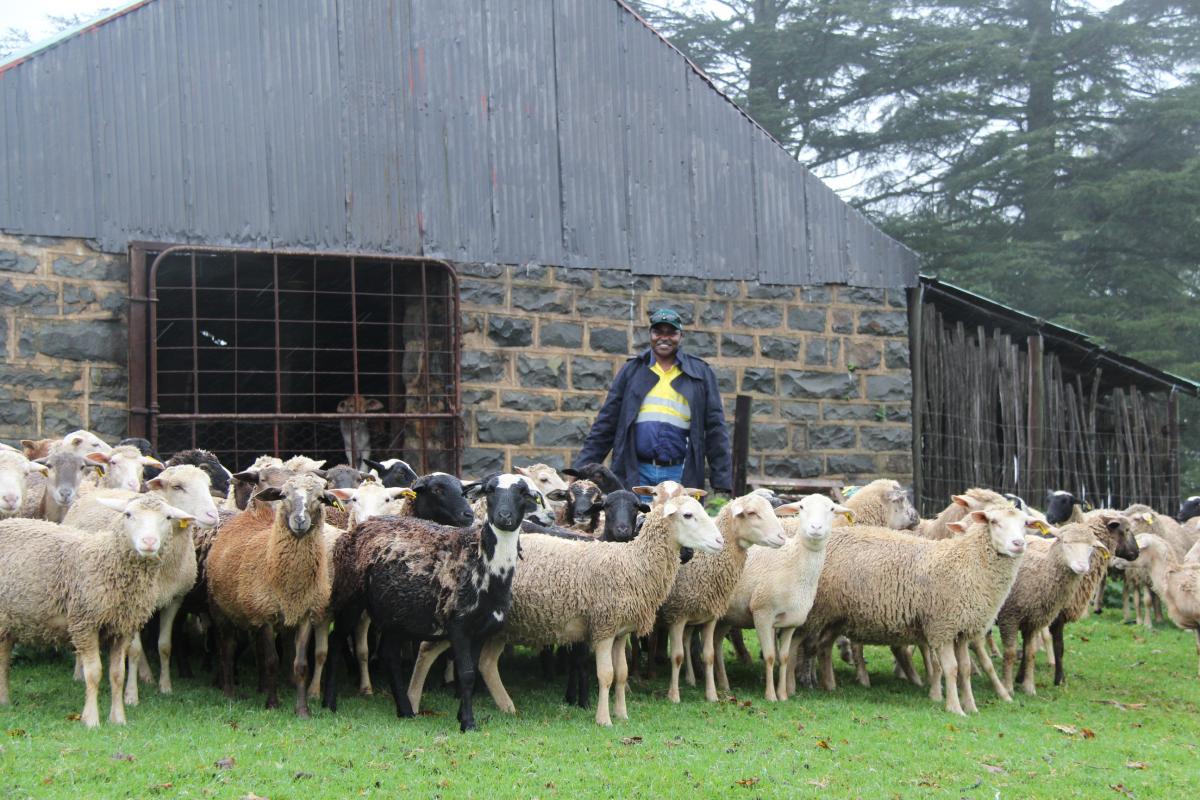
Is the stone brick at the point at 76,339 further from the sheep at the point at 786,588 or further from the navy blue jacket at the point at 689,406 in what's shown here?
the sheep at the point at 786,588

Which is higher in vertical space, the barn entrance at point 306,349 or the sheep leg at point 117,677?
the barn entrance at point 306,349

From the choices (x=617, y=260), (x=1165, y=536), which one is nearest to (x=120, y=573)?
(x=617, y=260)

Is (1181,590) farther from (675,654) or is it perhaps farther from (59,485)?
(59,485)

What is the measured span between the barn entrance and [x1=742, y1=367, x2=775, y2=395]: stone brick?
10.8 feet

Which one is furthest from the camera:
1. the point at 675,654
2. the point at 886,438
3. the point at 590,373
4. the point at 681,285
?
the point at 886,438

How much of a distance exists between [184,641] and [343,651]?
115cm

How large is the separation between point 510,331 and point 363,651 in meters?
5.10

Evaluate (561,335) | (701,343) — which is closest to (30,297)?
(561,335)

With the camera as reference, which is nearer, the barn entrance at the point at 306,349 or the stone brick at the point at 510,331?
the barn entrance at the point at 306,349

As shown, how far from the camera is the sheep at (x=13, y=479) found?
8.53 metres

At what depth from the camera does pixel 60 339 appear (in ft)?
36.1

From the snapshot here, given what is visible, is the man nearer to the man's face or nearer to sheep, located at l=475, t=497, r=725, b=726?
the man's face

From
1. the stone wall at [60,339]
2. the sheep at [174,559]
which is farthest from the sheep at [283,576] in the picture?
the stone wall at [60,339]

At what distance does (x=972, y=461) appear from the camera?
15703 mm
